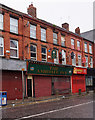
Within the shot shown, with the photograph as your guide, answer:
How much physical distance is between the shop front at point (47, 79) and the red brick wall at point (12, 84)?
54.5 inches

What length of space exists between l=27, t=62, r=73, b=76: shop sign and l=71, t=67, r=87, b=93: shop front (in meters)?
1.67

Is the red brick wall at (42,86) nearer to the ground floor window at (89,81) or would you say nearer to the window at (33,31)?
the window at (33,31)

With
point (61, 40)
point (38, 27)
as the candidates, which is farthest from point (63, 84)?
point (38, 27)

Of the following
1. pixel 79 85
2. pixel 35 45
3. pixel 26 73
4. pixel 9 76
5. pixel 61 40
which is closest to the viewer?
pixel 9 76

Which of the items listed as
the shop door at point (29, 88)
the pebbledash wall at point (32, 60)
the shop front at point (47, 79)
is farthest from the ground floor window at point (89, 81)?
the shop door at point (29, 88)

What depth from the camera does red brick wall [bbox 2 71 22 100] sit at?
685 inches

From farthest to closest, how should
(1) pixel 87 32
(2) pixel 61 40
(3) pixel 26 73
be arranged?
(1) pixel 87 32 < (2) pixel 61 40 < (3) pixel 26 73

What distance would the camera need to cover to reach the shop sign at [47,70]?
793 inches

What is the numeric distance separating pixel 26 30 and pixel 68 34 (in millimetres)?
9835

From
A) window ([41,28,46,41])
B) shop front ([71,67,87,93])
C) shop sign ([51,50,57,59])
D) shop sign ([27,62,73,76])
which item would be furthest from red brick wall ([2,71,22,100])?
shop front ([71,67,87,93])

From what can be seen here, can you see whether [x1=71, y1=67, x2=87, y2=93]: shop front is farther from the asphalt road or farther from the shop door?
the asphalt road

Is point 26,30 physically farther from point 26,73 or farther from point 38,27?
point 26,73

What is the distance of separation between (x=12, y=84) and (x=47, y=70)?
236 inches

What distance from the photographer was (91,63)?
34.3 metres
